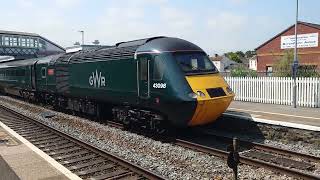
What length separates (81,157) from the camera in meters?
10.7

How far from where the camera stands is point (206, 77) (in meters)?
12.2

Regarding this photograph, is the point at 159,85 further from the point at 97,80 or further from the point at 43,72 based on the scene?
the point at 43,72

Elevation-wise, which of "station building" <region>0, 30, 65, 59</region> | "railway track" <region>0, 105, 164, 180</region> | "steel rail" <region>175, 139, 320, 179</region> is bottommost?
"railway track" <region>0, 105, 164, 180</region>

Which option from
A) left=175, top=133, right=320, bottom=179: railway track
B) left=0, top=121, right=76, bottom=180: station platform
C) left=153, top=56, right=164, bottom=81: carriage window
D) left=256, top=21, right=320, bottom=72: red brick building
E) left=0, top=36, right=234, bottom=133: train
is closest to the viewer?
left=0, top=121, right=76, bottom=180: station platform

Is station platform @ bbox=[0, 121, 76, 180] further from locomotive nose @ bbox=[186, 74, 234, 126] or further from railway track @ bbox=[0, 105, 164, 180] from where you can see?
locomotive nose @ bbox=[186, 74, 234, 126]

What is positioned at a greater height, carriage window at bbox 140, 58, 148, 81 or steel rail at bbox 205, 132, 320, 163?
carriage window at bbox 140, 58, 148, 81

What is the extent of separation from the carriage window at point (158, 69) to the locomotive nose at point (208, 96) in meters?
0.84

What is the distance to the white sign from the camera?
44.3 meters

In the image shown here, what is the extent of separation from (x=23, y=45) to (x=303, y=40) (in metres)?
60.8

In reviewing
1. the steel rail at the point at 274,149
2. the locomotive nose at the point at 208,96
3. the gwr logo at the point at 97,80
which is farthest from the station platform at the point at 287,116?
the gwr logo at the point at 97,80

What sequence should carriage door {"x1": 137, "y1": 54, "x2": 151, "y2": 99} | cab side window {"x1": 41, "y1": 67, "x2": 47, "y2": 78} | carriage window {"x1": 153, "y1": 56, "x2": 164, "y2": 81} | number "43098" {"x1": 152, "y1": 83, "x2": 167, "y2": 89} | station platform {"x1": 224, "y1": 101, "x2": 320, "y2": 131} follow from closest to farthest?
number "43098" {"x1": 152, "y1": 83, "x2": 167, "y2": 89} < carriage window {"x1": 153, "y1": 56, "x2": 164, "y2": 81} < station platform {"x1": 224, "y1": 101, "x2": 320, "y2": 131} < carriage door {"x1": 137, "y1": 54, "x2": 151, "y2": 99} < cab side window {"x1": 41, "y1": 67, "x2": 47, "y2": 78}

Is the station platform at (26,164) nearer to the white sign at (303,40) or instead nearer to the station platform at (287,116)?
the station platform at (287,116)

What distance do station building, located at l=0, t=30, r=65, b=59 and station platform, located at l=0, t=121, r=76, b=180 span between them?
233ft

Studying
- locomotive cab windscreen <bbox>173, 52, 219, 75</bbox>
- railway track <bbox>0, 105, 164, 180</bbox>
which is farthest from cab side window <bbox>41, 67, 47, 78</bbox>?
locomotive cab windscreen <bbox>173, 52, 219, 75</bbox>
